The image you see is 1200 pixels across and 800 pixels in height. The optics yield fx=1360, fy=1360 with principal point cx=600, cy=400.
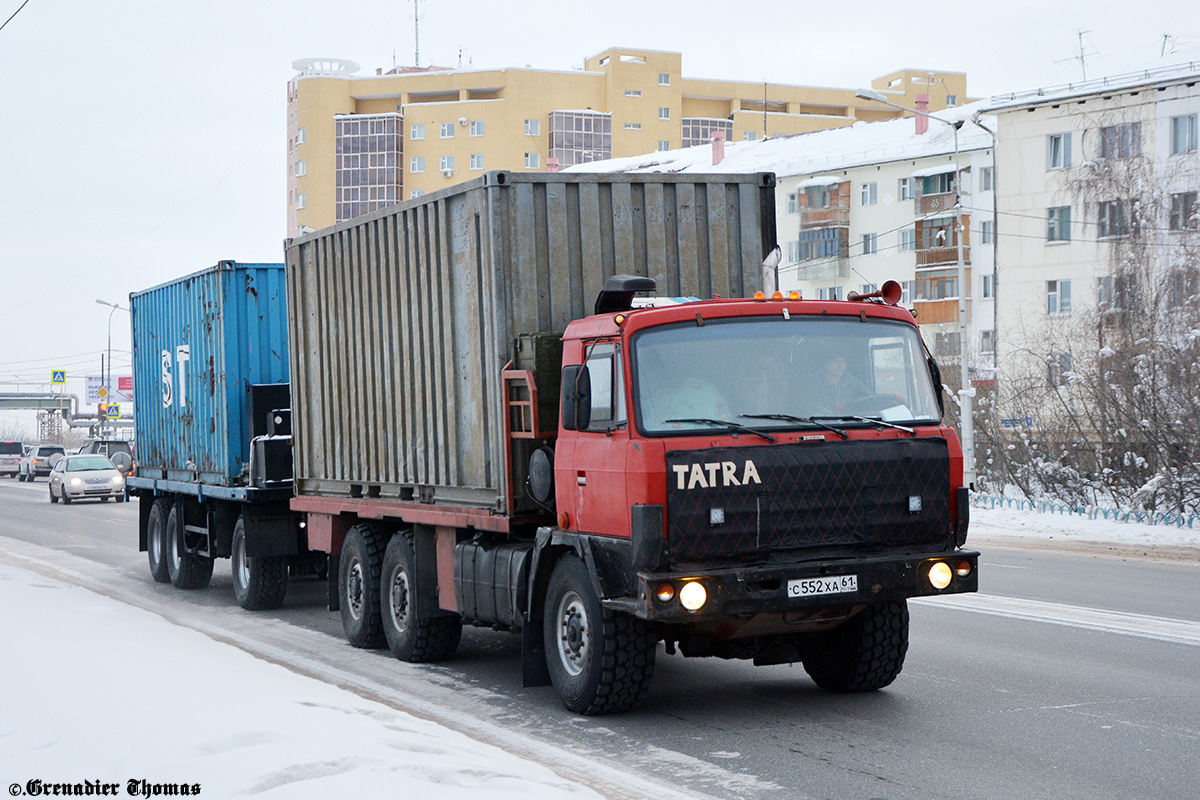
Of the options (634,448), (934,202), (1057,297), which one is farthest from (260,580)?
(934,202)

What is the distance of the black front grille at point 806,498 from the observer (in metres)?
7.18

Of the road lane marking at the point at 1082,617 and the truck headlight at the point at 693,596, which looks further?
the road lane marking at the point at 1082,617

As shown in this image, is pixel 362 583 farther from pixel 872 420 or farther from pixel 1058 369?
pixel 1058 369

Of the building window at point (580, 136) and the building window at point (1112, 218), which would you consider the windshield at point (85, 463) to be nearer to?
the building window at point (1112, 218)

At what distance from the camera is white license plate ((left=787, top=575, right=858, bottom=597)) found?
7312 millimetres

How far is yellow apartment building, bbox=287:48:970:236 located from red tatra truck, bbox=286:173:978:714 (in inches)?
3581

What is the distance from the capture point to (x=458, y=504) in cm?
970

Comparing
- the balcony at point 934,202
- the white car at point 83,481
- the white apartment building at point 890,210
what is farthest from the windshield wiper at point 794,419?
the balcony at point 934,202

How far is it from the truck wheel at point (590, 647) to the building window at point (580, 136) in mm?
94896

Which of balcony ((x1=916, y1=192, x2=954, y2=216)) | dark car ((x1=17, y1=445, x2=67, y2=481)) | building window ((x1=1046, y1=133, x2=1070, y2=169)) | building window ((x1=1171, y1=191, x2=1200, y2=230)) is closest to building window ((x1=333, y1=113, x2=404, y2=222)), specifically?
dark car ((x1=17, y1=445, x2=67, y2=481))

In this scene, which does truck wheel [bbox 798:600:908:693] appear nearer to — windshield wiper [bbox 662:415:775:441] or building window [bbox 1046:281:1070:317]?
windshield wiper [bbox 662:415:775:441]

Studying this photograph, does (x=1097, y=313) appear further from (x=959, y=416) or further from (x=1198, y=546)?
(x=1198, y=546)

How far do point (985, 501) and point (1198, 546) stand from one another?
6.87 metres

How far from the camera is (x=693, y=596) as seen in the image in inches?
280
